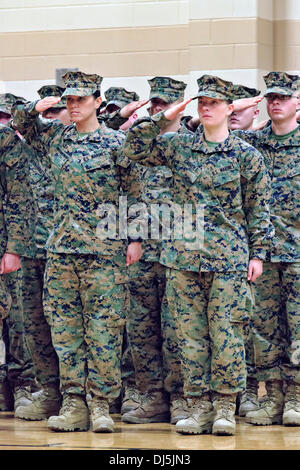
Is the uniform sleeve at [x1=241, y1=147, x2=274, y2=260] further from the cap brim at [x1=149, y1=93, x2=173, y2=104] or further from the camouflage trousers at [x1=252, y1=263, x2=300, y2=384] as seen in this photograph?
the cap brim at [x1=149, y1=93, x2=173, y2=104]

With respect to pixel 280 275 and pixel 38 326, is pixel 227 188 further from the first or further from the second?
pixel 38 326

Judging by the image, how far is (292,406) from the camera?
717 cm

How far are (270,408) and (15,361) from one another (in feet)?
5.41

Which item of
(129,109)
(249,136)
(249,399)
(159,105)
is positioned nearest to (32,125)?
(129,109)

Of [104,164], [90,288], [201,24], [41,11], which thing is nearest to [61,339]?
[90,288]

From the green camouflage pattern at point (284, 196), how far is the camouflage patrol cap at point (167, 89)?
0.69 meters

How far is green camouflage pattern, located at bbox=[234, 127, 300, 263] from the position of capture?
719 centimetres

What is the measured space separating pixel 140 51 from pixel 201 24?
0.73m

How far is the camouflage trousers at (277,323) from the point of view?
23.6 ft

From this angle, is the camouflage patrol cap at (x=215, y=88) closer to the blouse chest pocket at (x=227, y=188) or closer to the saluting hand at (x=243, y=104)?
the saluting hand at (x=243, y=104)

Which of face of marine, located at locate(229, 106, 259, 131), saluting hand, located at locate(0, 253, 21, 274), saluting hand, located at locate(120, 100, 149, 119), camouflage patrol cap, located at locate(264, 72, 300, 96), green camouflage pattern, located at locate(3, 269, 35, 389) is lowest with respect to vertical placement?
green camouflage pattern, located at locate(3, 269, 35, 389)

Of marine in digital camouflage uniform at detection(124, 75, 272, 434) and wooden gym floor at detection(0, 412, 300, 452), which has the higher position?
marine in digital camouflage uniform at detection(124, 75, 272, 434)

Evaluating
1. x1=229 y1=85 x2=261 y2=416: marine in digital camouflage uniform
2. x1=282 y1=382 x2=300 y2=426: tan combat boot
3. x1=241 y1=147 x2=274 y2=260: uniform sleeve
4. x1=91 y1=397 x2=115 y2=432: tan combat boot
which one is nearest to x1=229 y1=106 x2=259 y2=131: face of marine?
x1=229 y1=85 x2=261 y2=416: marine in digital camouflage uniform

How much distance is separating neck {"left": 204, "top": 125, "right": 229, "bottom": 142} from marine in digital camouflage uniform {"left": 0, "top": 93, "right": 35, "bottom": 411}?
150cm
